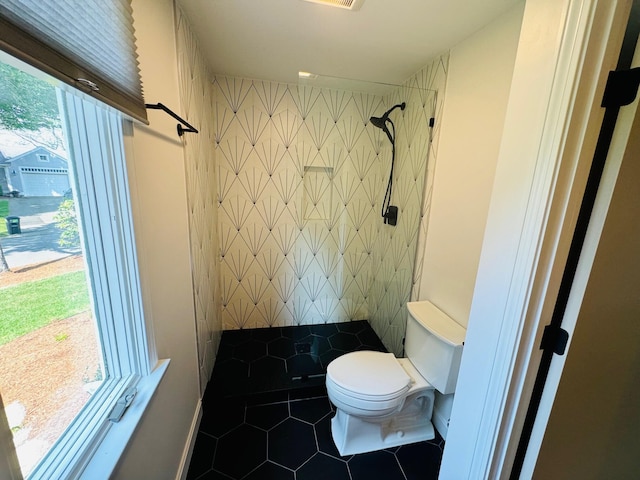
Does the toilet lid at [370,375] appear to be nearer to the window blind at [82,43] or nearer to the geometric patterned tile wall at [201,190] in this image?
the geometric patterned tile wall at [201,190]

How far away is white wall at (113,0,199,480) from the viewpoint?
88 cm

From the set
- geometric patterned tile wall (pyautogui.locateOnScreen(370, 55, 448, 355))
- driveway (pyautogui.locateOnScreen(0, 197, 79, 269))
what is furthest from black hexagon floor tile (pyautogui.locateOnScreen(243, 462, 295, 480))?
driveway (pyautogui.locateOnScreen(0, 197, 79, 269))

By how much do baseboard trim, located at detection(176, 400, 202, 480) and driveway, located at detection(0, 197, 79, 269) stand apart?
1.22 meters

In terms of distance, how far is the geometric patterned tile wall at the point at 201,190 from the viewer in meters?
1.31

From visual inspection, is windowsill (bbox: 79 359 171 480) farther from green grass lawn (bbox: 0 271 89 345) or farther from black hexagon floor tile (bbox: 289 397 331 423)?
black hexagon floor tile (bbox: 289 397 331 423)

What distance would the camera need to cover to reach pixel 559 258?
2.32ft

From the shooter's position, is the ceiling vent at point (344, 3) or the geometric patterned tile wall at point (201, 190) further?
the geometric patterned tile wall at point (201, 190)

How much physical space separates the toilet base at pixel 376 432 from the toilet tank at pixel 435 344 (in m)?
0.40

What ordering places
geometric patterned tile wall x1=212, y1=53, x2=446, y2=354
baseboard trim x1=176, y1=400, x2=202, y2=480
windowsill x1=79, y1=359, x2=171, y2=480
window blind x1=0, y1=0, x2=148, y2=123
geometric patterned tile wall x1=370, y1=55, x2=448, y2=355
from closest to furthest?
window blind x1=0, y1=0, x2=148, y2=123 < windowsill x1=79, y1=359, x2=171, y2=480 < baseboard trim x1=176, y1=400, x2=202, y2=480 < geometric patterned tile wall x1=370, y1=55, x2=448, y2=355 < geometric patterned tile wall x1=212, y1=53, x2=446, y2=354

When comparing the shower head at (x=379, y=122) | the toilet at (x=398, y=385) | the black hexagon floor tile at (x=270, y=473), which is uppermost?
the shower head at (x=379, y=122)

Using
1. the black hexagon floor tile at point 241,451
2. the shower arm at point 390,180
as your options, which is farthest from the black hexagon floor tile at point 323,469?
the shower arm at point 390,180

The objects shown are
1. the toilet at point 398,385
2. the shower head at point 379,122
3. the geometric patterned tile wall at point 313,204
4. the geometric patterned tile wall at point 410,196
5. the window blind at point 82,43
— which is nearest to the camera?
the window blind at point 82,43

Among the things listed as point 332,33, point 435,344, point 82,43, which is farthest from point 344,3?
point 435,344

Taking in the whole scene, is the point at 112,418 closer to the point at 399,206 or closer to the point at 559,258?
the point at 559,258
